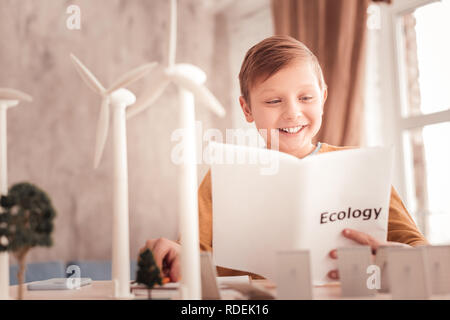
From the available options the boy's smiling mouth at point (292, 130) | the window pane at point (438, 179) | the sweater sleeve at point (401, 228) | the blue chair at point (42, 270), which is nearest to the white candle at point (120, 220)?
Result: the sweater sleeve at point (401, 228)

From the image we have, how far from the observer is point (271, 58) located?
4.79 ft

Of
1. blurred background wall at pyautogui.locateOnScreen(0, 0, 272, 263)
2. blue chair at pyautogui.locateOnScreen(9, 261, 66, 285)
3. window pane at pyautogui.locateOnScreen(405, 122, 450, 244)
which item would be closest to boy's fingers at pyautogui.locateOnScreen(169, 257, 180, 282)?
blue chair at pyautogui.locateOnScreen(9, 261, 66, 285)

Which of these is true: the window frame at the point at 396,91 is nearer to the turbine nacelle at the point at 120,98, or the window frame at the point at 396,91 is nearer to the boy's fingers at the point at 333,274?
the boy's fingers at the point at 333,274

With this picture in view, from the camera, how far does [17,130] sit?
2775 mm

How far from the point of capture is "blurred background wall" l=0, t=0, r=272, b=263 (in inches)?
112

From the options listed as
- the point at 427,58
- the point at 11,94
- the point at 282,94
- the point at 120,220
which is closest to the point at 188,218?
the point at 120,220

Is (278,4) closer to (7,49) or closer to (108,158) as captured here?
(108,158)

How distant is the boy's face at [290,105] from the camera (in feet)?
4.76

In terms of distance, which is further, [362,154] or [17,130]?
[17,130]

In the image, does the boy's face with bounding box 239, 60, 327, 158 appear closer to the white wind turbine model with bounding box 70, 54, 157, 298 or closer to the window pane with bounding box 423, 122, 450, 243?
the white wind turbine model with bounding box 70, 54, 157, 298

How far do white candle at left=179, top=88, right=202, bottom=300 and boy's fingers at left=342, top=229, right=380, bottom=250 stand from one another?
0.34 m

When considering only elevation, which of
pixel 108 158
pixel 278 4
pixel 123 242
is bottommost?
pixel 123 242
